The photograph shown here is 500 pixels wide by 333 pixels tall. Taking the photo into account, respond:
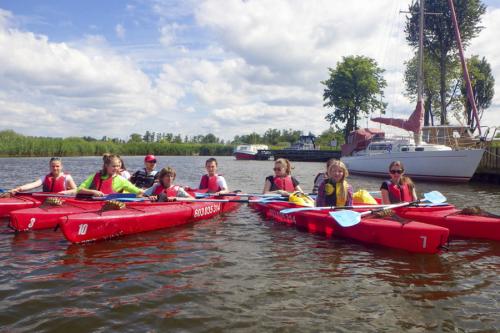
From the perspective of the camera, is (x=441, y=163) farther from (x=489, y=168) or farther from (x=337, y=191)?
(x=337, y=191)

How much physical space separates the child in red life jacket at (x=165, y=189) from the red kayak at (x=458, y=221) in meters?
4.48

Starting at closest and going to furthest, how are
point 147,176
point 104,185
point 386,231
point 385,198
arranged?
1. point 386,231
2. point 385,198
3. point 104,185
4. point 147,176

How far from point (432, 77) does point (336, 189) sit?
3189cm

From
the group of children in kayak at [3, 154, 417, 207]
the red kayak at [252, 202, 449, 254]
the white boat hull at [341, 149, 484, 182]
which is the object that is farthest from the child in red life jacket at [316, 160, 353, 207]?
the white boat hull at [341, 149, 484, 182]

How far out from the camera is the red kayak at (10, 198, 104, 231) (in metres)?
7.06

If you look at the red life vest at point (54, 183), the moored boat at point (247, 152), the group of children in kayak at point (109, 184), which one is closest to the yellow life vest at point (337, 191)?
the group of children in kayak at point (109, 184)

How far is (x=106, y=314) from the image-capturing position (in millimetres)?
4086

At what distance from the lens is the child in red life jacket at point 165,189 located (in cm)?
836

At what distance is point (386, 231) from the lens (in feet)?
21.2

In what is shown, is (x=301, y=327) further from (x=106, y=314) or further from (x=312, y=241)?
(x=312, y=241)

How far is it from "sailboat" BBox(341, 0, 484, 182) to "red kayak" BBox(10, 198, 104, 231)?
16683 mm

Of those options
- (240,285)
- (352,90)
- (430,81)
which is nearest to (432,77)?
(430,81)

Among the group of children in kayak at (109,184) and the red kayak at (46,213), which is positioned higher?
the group of children in kayak at (109,184)

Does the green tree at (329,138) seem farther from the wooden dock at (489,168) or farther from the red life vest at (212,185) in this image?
the red life vest at (212,185)
